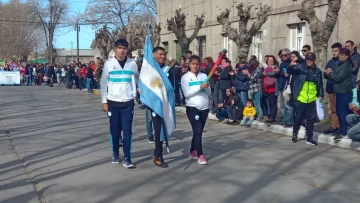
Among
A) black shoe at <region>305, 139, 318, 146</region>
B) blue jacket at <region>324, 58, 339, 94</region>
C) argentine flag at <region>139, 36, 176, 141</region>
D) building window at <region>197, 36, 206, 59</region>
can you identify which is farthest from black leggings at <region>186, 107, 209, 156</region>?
building window at <region>197, 36, 206, 59</region>

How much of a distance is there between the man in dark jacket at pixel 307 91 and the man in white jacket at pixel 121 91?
150 inches

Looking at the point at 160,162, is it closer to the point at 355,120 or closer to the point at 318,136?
the point at 318,136

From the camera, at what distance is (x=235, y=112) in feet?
45.0

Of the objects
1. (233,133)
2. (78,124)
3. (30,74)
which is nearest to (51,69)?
(30,74)

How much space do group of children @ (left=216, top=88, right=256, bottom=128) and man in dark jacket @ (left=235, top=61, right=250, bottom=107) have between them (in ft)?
0.52

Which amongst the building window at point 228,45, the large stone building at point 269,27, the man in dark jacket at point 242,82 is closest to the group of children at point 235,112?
the man in dark jacket at point 242,82

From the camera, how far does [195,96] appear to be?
843 cm

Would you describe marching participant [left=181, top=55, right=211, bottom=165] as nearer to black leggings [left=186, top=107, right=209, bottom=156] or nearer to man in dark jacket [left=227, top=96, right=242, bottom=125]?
black leggings [left=186, top=107, right=209, bottom=156]

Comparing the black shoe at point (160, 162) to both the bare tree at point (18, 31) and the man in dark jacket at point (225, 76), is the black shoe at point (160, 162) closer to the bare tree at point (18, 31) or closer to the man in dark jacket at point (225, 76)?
the man in dark jacket at point (225, 76)

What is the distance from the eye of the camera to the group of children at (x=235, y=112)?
43.5ft

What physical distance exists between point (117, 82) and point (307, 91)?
417cm

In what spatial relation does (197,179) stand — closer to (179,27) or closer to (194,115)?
(194,115)

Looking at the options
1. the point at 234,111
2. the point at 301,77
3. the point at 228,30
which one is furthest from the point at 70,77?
the point at 301,77

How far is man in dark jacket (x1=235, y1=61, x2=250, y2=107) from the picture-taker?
1353cm
